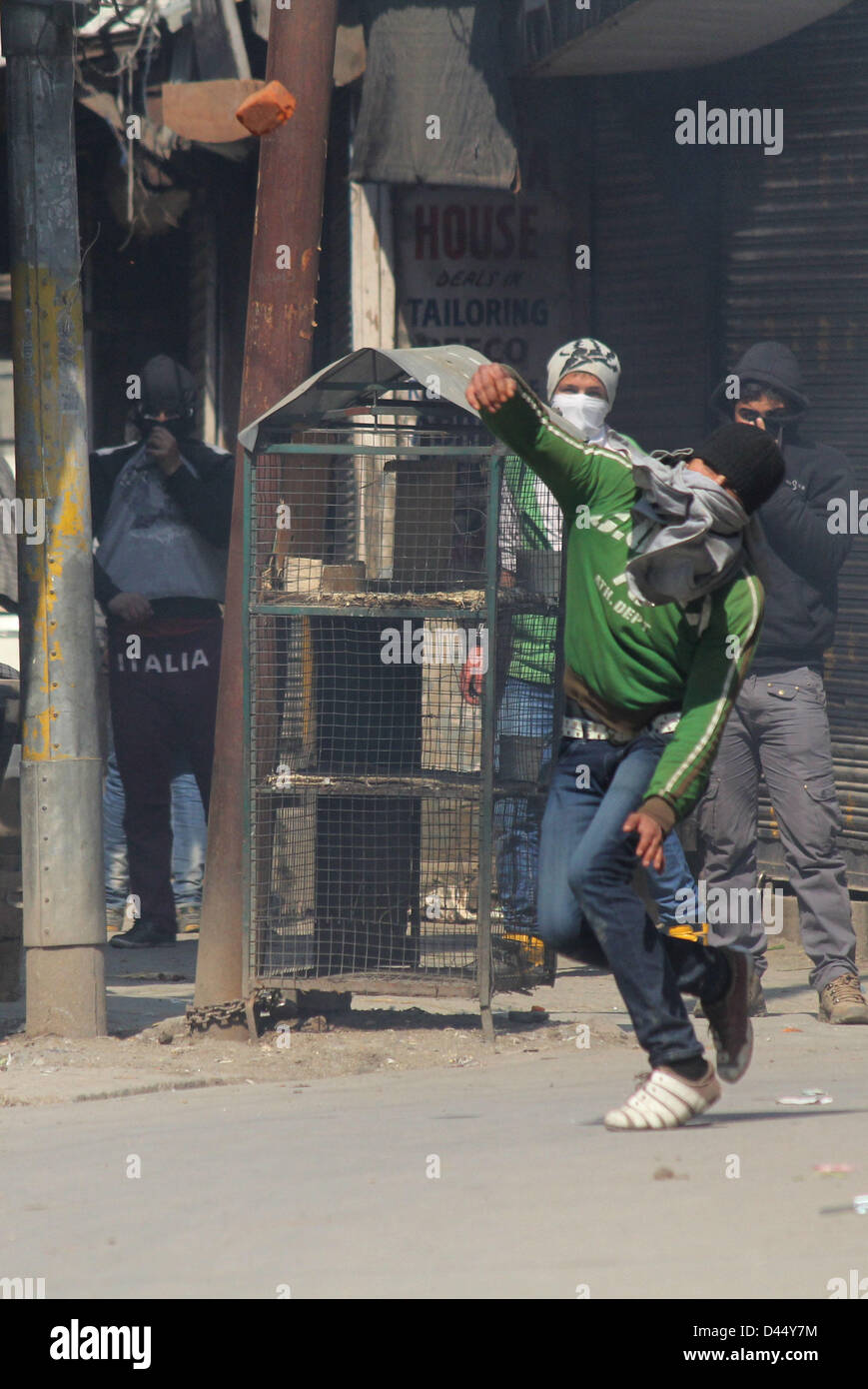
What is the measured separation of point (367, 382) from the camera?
695 centimetres

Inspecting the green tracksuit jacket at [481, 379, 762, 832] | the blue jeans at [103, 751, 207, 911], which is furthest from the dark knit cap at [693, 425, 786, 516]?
the blue jeans at [103, 751, 207, 911]

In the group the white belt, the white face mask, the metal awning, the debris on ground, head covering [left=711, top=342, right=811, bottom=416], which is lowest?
the debris on ground

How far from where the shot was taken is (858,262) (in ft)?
27.8

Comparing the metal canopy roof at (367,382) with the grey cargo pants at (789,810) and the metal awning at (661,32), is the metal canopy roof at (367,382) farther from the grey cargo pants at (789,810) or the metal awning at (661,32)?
the metal awning at (661,32)

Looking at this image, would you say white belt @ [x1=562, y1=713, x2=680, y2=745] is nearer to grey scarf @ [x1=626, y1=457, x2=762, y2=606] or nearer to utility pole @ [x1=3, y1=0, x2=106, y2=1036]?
grey scarf @ [x1=626, y1=457, x2=762, y2=606]

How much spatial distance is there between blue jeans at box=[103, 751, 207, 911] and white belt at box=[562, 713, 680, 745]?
13.8 feet

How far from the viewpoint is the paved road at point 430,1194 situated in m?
3.87

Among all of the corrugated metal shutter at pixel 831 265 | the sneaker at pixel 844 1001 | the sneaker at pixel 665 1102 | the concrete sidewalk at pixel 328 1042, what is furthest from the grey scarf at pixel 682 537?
the corrugated metal shutter at pixel 831 265

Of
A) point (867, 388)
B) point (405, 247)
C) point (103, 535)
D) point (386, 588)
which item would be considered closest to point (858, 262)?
point (867, 388)

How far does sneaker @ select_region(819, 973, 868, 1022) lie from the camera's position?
6957 millimetres

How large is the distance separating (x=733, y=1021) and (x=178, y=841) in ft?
14.8

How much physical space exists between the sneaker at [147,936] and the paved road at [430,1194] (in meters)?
2.63
